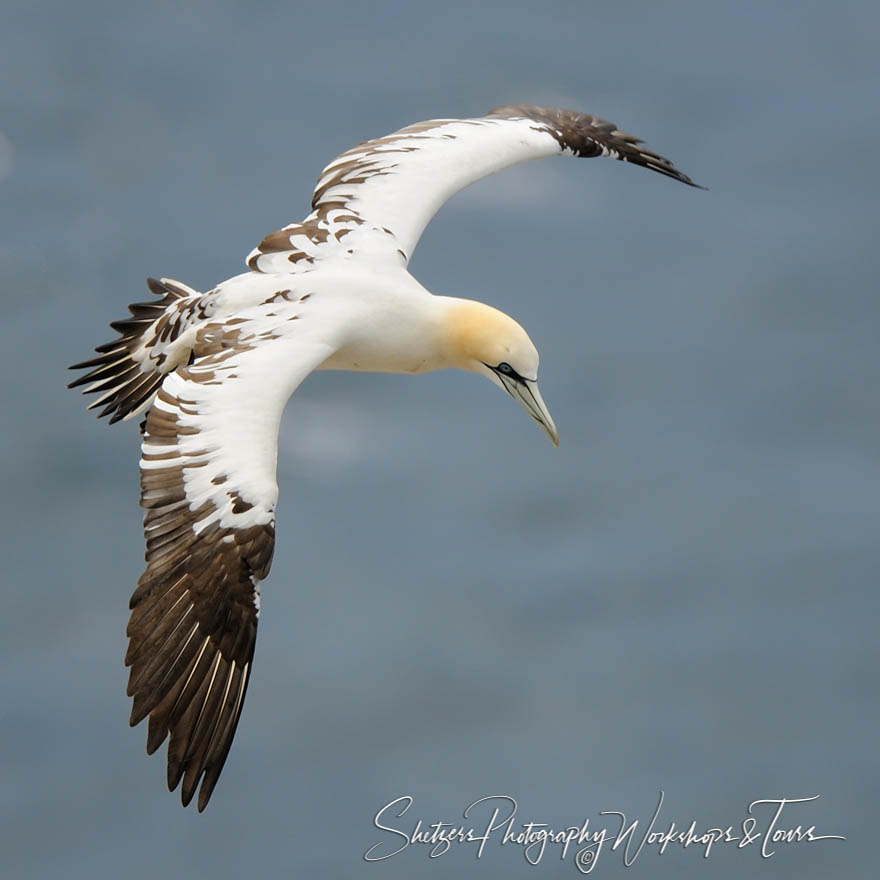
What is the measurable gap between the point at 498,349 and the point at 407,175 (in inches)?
71.7

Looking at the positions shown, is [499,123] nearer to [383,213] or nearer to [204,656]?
[383,213]

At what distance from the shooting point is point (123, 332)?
13.0 meters

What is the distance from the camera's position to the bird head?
39.5ft

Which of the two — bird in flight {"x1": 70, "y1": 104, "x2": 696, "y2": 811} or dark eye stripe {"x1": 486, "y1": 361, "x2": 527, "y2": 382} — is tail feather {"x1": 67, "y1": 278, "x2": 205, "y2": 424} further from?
dark eye stripe {"x1": 486, "y1": 361, "x2": 527, "y2": 382}

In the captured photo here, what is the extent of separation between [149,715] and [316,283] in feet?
9.15

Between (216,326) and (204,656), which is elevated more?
(216,326)

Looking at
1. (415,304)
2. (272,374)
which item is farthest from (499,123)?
(272,374)

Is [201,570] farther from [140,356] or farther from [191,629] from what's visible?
[140,356]

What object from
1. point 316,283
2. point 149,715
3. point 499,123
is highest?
point 499,123

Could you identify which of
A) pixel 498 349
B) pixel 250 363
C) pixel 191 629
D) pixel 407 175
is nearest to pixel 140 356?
pixel 250 363

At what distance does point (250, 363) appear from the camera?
11180 millimetres

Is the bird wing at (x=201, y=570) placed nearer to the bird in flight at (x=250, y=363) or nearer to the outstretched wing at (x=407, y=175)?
the bird in flight at (x=250, y=363)

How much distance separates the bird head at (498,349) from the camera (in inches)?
474

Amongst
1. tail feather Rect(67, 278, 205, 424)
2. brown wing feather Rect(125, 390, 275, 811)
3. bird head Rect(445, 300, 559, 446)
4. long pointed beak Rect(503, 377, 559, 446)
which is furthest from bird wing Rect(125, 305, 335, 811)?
long pointed beak Rect(503, 377, 559, 446)
